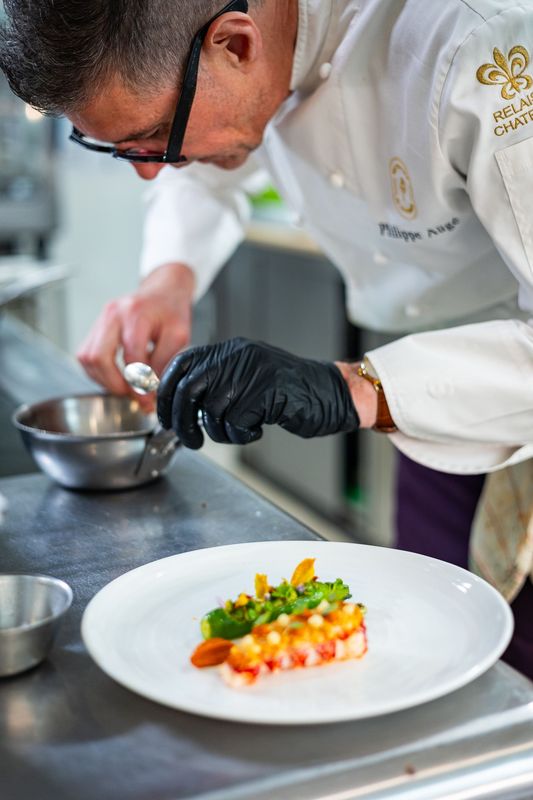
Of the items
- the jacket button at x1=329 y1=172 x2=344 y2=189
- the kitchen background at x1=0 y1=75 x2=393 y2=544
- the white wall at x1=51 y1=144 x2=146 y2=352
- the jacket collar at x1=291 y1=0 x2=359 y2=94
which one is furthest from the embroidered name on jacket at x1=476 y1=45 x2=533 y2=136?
the white wall at x1=51 y1=144 x2=146 y2=352

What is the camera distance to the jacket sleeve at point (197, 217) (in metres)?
1.83

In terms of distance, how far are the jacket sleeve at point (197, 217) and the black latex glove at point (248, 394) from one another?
0.67 meters

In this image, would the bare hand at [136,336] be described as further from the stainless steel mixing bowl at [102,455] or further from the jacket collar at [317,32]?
the jacket collar at [317,32]

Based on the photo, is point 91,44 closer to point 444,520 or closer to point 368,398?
point 368,398

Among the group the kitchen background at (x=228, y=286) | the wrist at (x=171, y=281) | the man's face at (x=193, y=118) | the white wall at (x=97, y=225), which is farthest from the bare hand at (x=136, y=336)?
the white wall at (x=97, y=225)

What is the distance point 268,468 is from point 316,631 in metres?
3.23

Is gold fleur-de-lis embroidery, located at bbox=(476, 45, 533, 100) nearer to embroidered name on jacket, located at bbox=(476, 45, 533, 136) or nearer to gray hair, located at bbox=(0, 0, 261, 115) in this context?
embroidered name on jacket, located at bbox=(476, 45, 533, 136)

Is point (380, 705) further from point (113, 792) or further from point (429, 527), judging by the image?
point (429, 527)

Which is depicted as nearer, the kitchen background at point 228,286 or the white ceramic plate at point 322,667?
the white ceramic plate at point 322,667

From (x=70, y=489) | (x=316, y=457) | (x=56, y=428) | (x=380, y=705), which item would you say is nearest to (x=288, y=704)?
(x=380, y=705)

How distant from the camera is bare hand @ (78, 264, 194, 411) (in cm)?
150

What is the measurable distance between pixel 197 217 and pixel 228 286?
2.24 meters

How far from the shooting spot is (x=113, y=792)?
665mm

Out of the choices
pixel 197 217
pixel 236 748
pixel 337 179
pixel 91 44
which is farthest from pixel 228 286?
pixel 236 748
